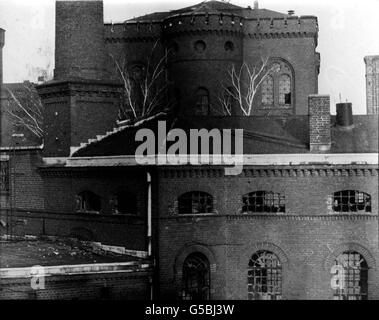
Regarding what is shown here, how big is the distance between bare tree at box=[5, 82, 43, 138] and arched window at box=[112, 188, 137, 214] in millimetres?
16155

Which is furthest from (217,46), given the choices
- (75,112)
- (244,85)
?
(75,112)

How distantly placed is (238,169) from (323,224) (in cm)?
340

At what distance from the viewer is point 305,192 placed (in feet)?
74.1

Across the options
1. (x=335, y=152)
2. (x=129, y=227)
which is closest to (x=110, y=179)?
(x=129, y=227)

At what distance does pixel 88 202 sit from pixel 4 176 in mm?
5215

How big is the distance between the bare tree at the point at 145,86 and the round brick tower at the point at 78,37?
10688 millimetres

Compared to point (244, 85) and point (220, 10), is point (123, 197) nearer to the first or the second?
point (244, 85)

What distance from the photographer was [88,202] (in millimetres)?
25328

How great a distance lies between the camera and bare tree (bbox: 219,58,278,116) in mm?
36875

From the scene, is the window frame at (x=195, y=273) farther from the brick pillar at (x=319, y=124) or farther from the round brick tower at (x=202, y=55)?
the round brick tower at (x=202, y=55)

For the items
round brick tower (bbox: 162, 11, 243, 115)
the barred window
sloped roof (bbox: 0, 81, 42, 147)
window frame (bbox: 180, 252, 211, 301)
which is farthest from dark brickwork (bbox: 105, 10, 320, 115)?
window frame (bbox: 180, 252, 211, 301)

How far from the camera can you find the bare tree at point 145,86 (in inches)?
1496

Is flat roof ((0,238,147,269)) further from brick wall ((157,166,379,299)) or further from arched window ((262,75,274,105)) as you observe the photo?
arched window ((262,75,274,105))
